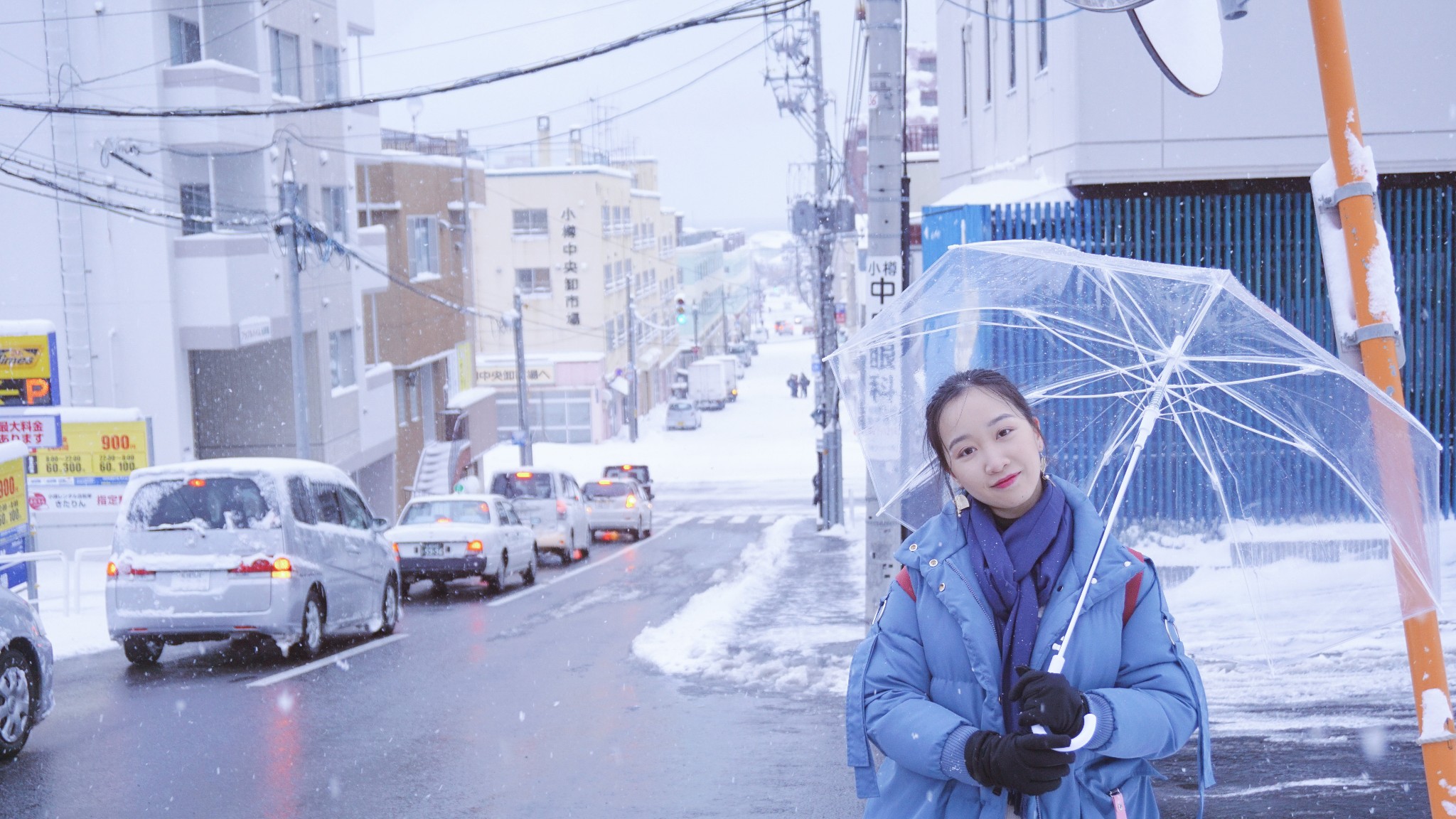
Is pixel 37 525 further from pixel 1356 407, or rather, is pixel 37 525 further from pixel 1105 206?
pixel 1356 407

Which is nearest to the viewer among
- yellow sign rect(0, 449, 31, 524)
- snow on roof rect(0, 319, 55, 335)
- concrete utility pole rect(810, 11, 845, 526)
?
yellow sign rect(0, 449, 31, 524)

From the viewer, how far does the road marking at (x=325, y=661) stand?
431 inches

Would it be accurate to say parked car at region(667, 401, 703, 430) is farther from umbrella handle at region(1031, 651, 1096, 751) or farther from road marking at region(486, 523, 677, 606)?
umbrella handle at region(1031, 651, 1096, 751)

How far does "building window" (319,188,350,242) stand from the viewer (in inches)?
1246

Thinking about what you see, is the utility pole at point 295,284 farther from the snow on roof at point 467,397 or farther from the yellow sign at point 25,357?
the snow on roof at point 467,397

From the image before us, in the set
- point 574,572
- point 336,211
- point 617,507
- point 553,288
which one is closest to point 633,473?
point 617,507

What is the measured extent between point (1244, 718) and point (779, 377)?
343 ft

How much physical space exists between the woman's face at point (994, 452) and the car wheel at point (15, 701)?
680cm

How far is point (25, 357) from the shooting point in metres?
16.7

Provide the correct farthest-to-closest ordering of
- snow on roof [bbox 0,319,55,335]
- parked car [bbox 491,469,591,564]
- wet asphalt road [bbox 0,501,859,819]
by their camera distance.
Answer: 1. parked car [bbox 491,469,591,564]
2. snow on roof [bbox 0,319,55,335]
3. wet asphalt road [bbox 0,501,859,819]

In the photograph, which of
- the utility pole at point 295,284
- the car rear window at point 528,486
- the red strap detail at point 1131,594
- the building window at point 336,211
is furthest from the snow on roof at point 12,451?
the building window at point 336,211

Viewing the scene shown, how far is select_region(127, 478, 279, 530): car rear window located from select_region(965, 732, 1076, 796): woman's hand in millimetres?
10233

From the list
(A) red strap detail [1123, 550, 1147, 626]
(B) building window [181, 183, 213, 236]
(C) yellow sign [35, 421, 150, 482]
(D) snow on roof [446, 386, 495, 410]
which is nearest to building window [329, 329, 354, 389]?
(B) building window [181, 183, 213, 236]

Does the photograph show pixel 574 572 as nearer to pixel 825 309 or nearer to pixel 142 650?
pixel 825 309
